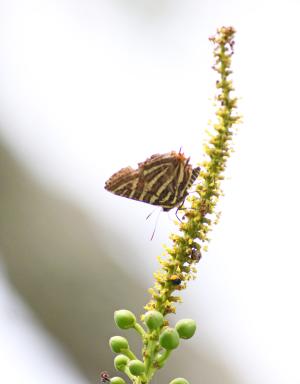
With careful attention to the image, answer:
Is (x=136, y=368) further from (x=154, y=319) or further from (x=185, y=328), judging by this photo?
(x=185, y=328)

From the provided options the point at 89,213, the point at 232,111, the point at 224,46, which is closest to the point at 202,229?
the point at 232,111

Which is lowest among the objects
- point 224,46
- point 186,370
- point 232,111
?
point 186,370

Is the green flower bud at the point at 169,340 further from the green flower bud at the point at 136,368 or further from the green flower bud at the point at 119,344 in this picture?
the green flower bud at the point at 119,344

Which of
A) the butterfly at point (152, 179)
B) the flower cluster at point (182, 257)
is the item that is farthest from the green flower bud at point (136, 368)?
the butterfly at point (152, 179)

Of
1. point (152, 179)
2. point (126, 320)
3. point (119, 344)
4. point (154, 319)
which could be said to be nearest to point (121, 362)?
point (119, 344)

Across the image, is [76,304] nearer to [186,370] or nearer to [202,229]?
[186,370]
